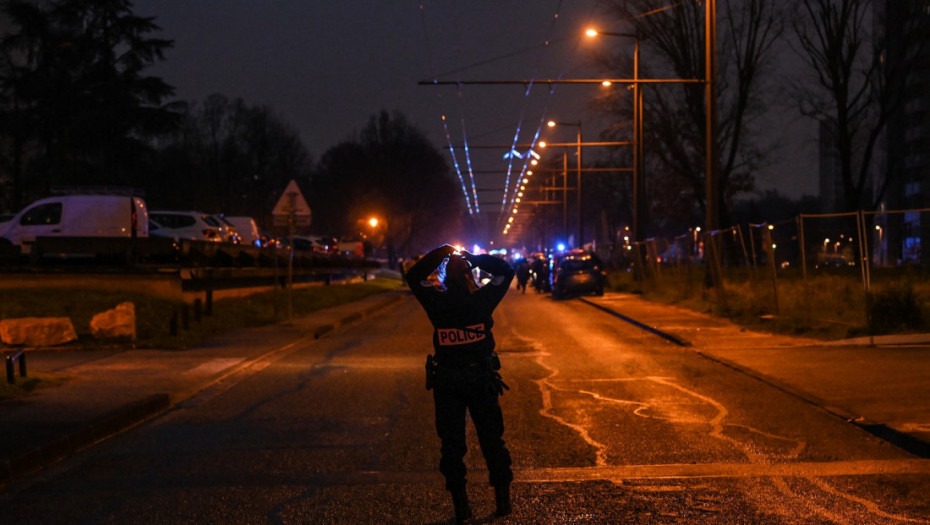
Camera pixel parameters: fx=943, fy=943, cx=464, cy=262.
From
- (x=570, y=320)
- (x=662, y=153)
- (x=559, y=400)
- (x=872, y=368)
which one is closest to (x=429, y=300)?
(x=559, y=400)

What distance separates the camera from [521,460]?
310 inches

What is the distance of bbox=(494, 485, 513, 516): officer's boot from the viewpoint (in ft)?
19.8

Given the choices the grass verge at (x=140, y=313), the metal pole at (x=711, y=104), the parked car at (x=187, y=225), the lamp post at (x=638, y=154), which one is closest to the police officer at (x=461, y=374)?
the grass verge at (x=140, y=313)

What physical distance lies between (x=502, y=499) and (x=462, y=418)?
597 mm

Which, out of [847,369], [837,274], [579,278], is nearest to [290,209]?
[837,274]

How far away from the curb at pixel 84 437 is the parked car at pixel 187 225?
2222 cm

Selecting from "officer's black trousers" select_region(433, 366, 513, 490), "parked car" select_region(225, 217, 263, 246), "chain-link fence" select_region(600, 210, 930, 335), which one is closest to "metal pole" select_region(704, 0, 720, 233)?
"chain-link fence" select_region(600, 210, 930, 335)

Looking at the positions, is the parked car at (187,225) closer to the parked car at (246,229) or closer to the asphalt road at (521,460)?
the parked car at (246,229)

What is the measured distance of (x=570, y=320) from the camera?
2464 centimetres

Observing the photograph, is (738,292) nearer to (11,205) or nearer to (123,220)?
(123,220)

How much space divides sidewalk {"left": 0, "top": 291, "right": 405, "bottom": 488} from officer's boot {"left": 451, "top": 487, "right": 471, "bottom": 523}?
12.6 ft

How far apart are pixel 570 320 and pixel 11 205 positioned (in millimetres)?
32224

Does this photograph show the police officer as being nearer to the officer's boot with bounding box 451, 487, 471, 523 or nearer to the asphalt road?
the officer's boot with bounding box 451, 487, 471, 523

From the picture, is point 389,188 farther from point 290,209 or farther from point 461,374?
Answer: point 461,374
